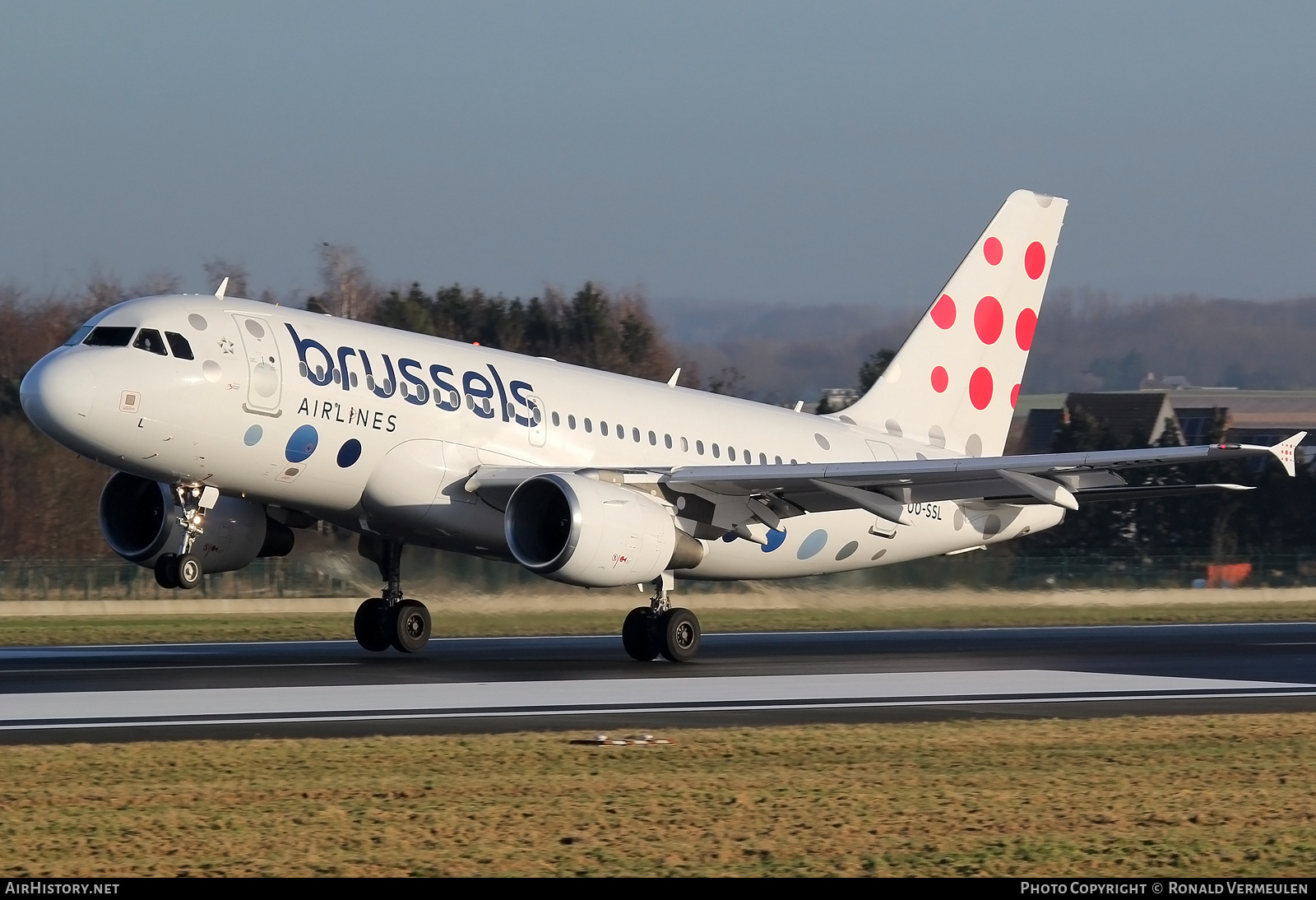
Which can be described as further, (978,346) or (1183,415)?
(1183,415)

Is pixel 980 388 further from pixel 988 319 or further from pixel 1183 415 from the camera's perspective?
pixel 1183 415

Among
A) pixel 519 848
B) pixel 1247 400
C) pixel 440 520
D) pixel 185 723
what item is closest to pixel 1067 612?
pixel 440 520

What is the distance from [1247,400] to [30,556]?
195ft

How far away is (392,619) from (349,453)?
452 cm

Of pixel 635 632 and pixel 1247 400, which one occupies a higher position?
pixel 1247 400

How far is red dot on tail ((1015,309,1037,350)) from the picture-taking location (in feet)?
109

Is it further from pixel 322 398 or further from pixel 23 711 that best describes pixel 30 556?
pixel 23 711

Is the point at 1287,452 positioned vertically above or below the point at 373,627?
above

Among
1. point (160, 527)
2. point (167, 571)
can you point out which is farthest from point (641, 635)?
point (160, 527)

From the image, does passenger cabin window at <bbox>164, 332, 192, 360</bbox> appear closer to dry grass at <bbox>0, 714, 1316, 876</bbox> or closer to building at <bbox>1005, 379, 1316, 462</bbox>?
dry grass at <bbox>0, 714, 1316, 876</bbox>

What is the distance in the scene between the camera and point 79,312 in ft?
211

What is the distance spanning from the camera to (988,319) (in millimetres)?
32688

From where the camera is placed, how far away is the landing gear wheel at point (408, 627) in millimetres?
26438

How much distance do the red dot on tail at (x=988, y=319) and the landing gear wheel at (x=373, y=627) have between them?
13088 mm
